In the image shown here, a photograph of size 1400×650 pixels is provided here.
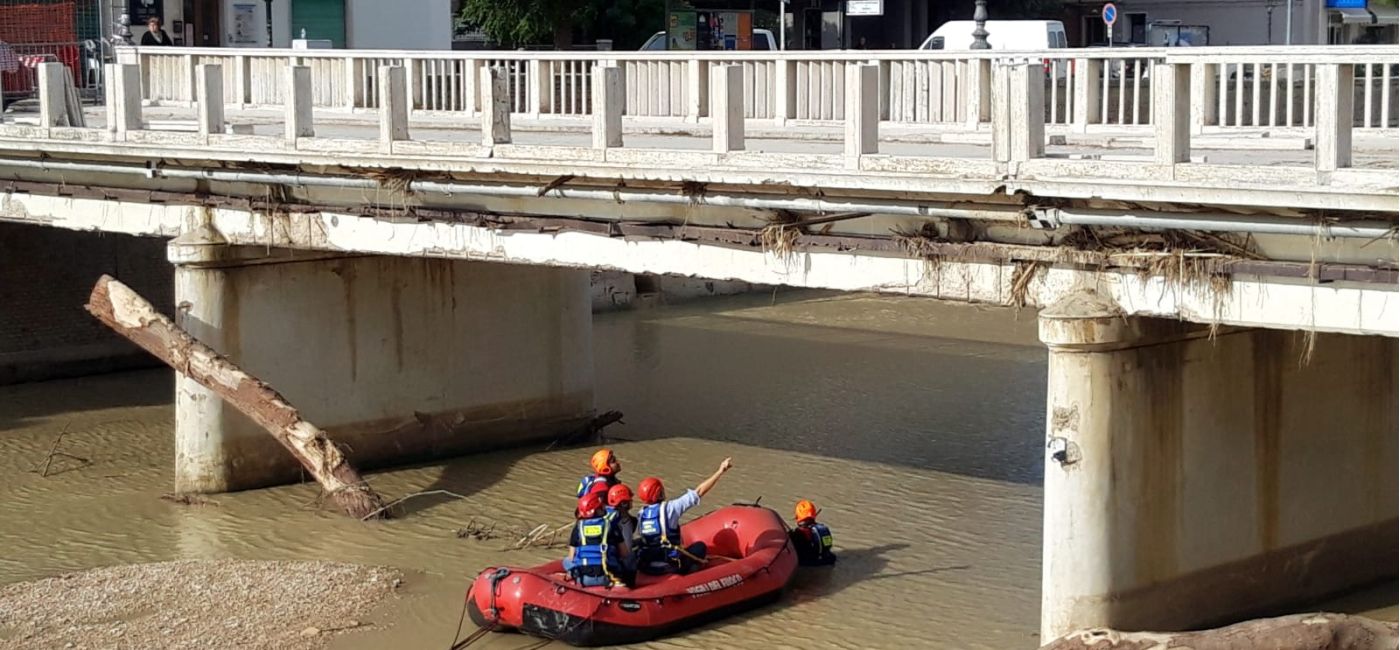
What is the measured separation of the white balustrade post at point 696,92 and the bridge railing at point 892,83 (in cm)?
2

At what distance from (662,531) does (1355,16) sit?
42.4m

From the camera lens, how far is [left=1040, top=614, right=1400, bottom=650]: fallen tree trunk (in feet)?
38.7

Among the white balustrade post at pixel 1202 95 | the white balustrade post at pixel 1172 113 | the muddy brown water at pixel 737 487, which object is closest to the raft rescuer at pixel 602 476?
the muddy brown water at pixel 737 487

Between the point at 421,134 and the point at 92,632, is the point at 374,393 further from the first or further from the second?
the point at 92,632

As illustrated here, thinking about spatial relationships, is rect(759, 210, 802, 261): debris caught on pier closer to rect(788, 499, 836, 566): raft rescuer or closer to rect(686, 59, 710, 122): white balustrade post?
rect(686, 59, 710, 122): white balustrade post

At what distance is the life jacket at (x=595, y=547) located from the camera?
1381 cm

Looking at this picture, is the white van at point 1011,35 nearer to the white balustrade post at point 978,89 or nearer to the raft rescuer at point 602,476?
the white balustrade post at point 978,89

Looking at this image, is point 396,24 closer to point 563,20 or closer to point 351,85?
point 563,20

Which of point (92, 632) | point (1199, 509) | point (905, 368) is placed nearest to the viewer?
point (1199, 509)

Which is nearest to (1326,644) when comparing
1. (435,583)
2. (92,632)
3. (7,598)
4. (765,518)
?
(765,518)

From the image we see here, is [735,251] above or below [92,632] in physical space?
above

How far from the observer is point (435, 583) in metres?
15.8

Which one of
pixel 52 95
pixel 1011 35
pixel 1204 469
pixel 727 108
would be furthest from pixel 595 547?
pixel 1011 35

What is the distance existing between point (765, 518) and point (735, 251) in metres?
2.16
